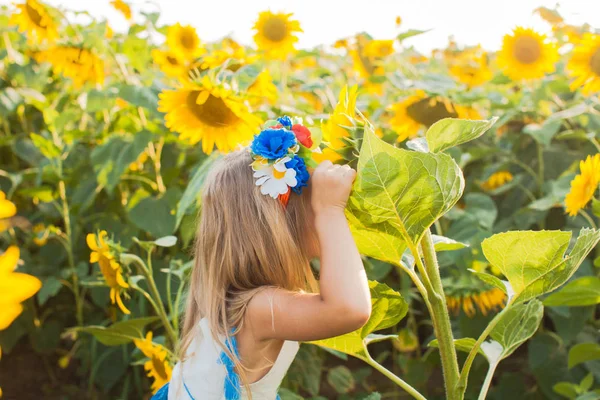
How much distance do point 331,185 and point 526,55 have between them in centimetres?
145

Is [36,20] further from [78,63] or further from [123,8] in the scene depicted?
[123,8]

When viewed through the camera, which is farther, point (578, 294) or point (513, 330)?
point (578, 294)

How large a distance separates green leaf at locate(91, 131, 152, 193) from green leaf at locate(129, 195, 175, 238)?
A: 0.08 m

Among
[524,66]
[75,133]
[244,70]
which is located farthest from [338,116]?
[524,66]

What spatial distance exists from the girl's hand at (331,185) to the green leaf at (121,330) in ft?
1.62

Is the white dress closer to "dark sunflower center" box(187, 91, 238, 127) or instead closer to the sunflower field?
the sunflower field

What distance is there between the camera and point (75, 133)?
189cm

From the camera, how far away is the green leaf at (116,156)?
5.28ft

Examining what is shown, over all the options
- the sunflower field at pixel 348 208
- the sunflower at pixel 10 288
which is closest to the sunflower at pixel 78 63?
the sunflower field at pixel 348 208

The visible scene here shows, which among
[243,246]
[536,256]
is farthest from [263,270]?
[536,256]

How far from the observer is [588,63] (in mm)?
1596

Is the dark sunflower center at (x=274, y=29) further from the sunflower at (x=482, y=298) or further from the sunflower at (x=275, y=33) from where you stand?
the sunflower at (x=482, y=298)

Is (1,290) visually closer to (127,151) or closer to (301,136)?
(301,136)

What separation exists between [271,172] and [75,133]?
1.14m
